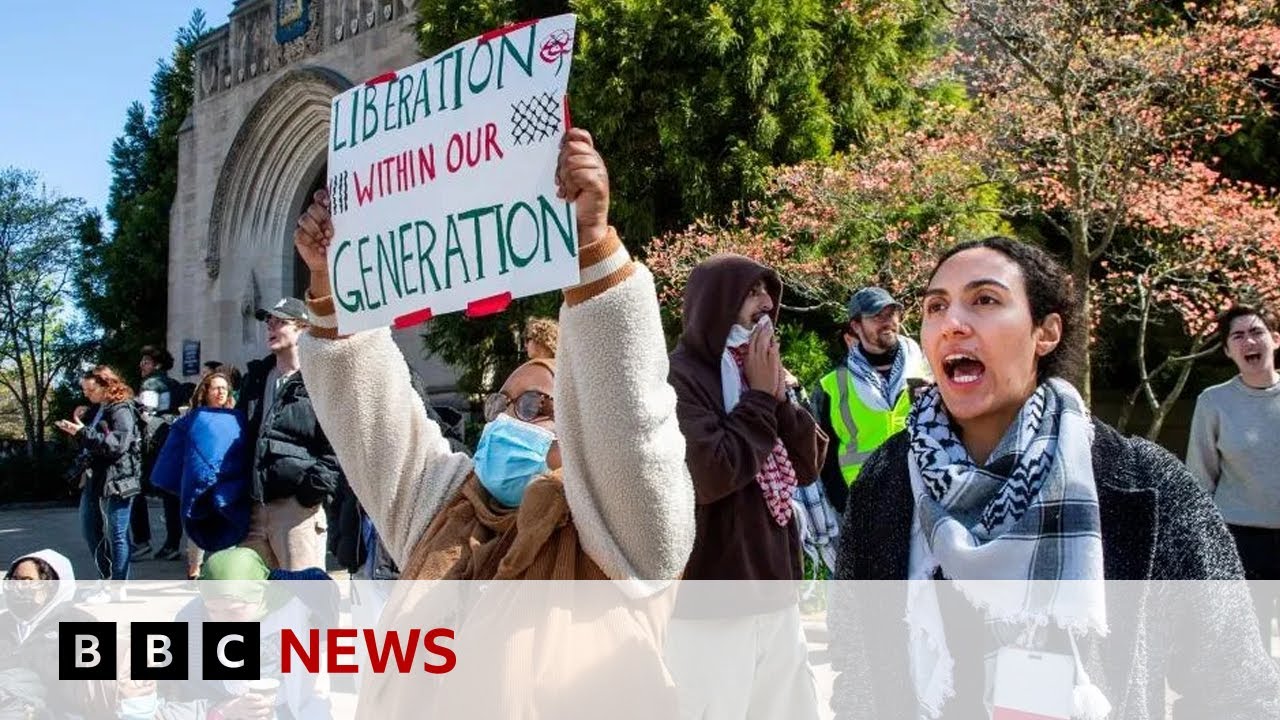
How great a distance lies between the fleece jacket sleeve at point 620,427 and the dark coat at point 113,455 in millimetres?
6943

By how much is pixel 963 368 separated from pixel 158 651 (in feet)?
11.1

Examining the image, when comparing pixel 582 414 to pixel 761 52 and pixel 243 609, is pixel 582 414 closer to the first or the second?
pixel 243 609

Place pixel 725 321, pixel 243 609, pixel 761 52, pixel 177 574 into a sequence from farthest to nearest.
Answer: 1. pixel 761 52
2. pixel 177 574
3. pixel 243 609
4. pixel 725 321

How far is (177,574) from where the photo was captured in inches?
398

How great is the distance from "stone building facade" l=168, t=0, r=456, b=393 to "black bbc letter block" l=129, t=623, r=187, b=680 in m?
14.6

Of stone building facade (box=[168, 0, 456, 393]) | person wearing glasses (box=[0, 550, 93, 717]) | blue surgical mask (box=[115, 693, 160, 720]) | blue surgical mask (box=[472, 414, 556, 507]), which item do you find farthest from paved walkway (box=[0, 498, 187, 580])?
blue surgical mask (box=[472, 414, 556, 507])

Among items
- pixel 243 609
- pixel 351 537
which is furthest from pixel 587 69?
pixel 243 609

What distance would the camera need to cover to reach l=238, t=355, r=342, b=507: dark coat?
5.19m

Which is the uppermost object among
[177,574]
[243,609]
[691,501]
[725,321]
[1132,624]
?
[725,321]

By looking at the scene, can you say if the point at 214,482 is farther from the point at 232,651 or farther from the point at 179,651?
the point at 232,651

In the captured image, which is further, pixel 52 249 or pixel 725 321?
pixel 52 249

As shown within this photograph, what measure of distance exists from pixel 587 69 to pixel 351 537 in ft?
24.5

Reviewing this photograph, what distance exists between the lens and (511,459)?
2.31 m

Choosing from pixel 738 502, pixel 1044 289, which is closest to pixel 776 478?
pixel 738 502
